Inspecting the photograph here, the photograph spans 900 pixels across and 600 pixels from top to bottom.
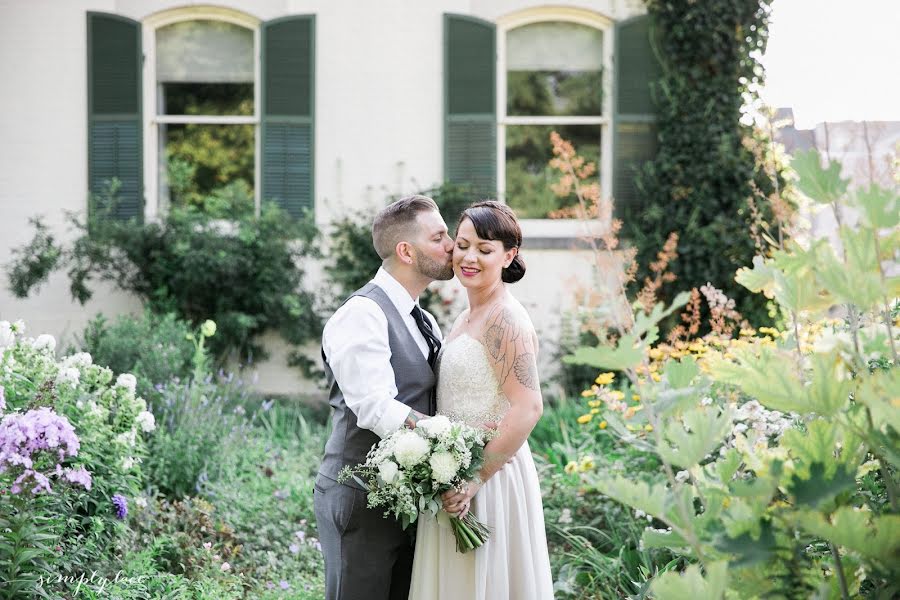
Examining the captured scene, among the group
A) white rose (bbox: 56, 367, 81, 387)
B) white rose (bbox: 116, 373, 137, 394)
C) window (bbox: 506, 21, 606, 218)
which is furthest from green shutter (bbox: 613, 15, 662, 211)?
white rose (bbox: 56, 367, 81, 387)

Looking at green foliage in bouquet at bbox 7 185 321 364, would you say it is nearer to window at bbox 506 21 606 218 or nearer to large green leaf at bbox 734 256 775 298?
window at bbox 506 21 606 218

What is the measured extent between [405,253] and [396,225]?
116 millimetres

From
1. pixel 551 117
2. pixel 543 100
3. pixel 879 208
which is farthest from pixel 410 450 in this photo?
pixel 543 100

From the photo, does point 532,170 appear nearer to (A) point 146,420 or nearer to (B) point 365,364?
(A) point 146,420

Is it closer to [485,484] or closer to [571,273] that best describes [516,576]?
[485,484]

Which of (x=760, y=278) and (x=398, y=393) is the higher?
(x=760, y=278)

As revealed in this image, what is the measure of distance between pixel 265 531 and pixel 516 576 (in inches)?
94.0

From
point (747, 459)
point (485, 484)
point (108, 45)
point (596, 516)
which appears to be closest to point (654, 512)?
point (747, 459)

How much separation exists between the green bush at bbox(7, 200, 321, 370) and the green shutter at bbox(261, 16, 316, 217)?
18.1 inches

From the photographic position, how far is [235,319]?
8562mm

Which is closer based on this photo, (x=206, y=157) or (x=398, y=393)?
(x=398, y=393)

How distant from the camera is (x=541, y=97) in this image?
30.9 feet

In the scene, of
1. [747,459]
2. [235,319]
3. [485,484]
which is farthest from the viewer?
[235,319]

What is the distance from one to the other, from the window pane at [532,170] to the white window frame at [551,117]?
69 mm
